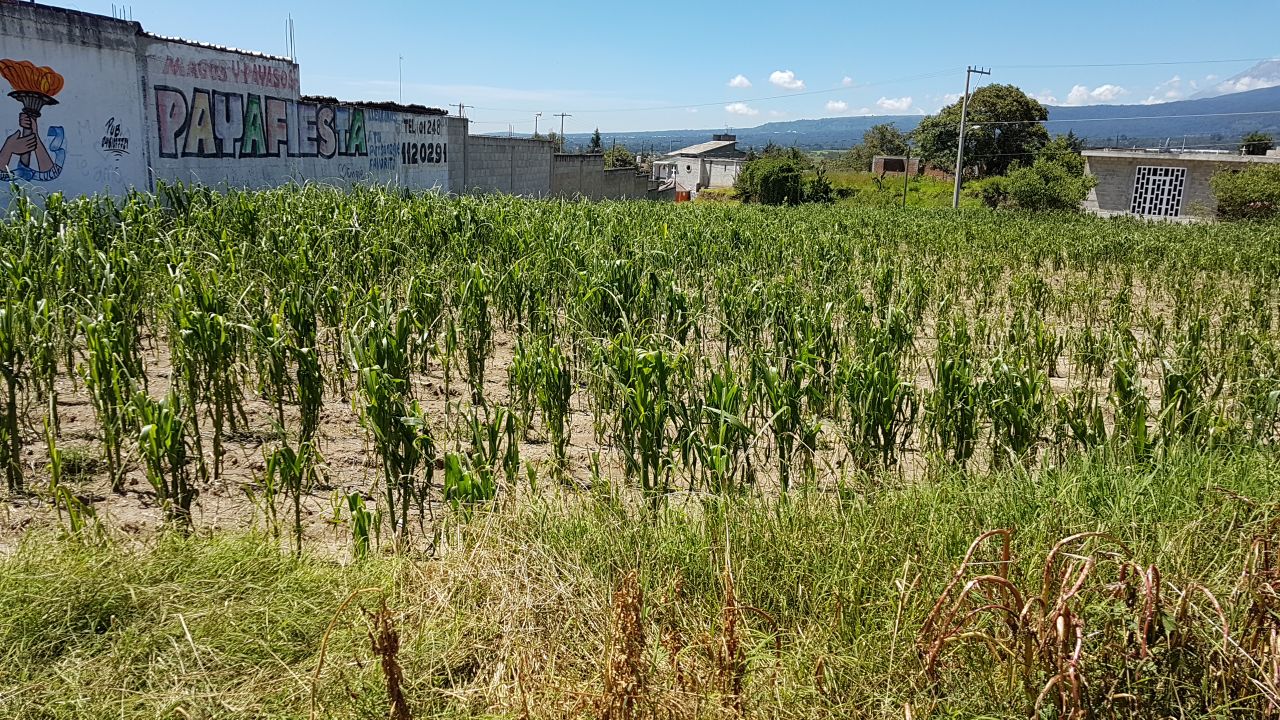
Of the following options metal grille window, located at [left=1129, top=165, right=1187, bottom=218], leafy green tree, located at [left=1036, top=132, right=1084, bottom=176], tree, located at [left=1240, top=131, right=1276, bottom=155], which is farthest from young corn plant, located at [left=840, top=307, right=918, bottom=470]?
tree, located at [left=1240, top=131, right=1276, bottom=155]

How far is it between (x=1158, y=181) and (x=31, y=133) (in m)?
55.1

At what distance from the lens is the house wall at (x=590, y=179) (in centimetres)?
3600

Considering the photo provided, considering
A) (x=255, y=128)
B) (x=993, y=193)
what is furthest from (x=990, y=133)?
(x=255, y=128)

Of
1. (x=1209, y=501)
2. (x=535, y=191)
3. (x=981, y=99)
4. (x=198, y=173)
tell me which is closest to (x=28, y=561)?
(x=1209, y=501)

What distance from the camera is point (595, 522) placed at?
13.5 feet

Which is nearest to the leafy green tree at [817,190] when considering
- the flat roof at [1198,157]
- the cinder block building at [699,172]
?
the flat roof at [1198,157]

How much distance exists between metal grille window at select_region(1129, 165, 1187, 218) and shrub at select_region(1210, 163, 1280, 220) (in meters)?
4.79

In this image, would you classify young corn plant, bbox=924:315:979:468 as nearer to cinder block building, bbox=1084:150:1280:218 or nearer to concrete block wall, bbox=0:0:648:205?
concrete block wall, bbox=0:0:648:205

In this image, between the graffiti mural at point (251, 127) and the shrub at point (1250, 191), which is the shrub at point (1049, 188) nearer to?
the shrub at point (1250, 191)

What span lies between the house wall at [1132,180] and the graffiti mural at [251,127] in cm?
4232

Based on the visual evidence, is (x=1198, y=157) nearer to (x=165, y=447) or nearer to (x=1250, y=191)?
(x=1250, y=191)

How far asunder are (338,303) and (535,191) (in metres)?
26.4

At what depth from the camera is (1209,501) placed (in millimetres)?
4430

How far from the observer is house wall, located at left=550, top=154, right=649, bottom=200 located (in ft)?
118
